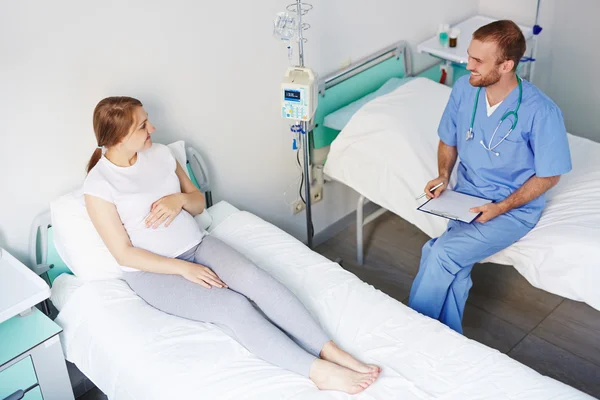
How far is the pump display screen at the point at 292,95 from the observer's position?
2566 mm

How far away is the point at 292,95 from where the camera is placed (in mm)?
2580

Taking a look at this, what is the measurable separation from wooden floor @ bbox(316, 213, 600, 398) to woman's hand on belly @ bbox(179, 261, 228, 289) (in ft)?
3.51

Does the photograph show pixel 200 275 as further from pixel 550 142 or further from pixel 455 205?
pixel 550 142

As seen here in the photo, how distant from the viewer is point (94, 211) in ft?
7.06

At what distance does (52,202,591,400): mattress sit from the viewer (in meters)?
1.83

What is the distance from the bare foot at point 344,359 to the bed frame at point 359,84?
1172 mm

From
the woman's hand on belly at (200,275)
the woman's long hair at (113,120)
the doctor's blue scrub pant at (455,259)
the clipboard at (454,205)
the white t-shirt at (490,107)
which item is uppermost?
the woman's long hair at (113,120)

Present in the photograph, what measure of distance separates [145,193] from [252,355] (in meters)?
0.67

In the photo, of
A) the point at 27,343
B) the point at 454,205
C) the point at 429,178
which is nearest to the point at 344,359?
the point at 454,205

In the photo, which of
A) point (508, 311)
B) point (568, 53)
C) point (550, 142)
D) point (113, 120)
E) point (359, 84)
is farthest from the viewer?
point (568, 53)

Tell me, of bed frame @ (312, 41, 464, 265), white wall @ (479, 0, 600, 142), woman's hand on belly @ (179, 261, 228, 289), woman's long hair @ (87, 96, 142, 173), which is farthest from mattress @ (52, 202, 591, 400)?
white wall @ (479, 0, 600, 142)

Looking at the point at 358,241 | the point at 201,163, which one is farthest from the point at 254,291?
the point at 358,241

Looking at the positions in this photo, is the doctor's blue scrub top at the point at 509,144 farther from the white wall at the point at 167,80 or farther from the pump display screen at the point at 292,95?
the white wall at the point at 167,80

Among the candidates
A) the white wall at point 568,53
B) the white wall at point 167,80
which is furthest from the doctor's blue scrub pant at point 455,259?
the white wall at point 568,53
